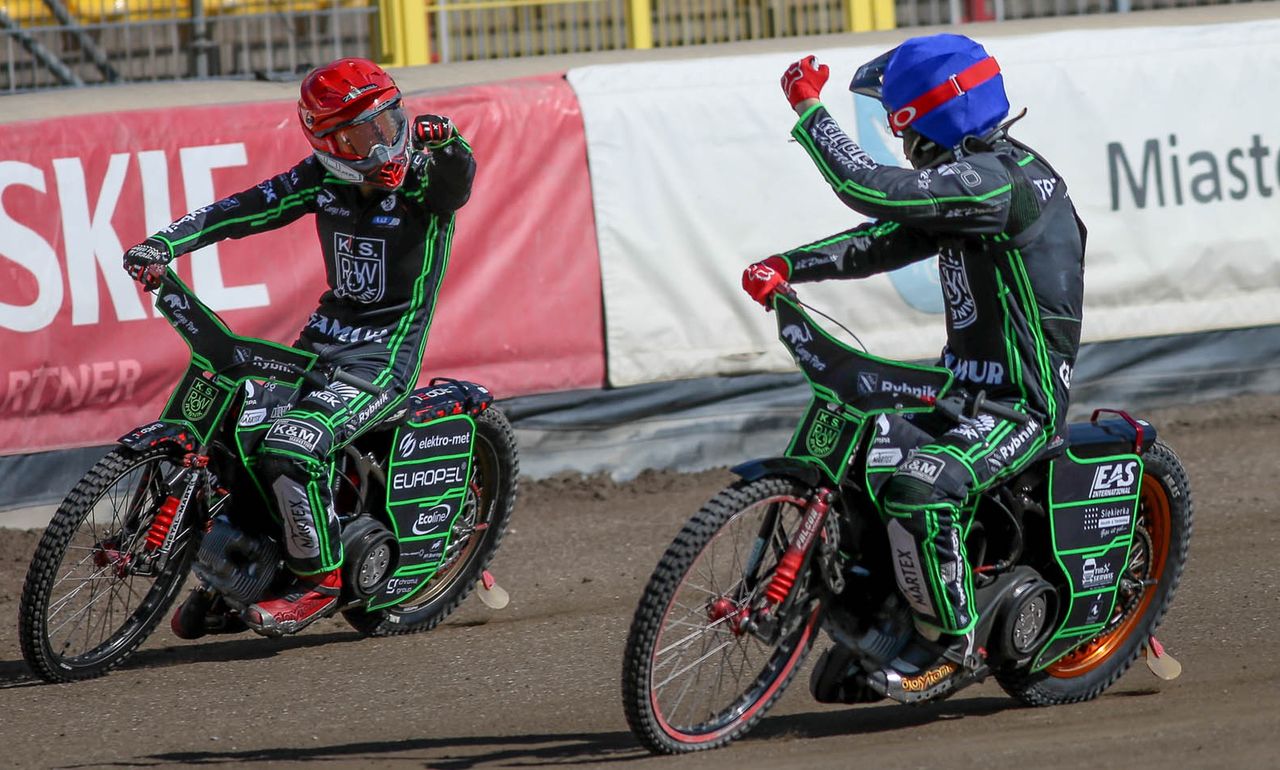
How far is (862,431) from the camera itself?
4.72m

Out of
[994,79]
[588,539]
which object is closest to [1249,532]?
[588,539]

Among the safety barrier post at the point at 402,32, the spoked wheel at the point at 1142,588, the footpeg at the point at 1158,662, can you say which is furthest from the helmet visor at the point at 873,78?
the safety barrier post at the point at 402,32

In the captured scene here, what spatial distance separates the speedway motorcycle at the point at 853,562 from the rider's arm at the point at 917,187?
0.37 m

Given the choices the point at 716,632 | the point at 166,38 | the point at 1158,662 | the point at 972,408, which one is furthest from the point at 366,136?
the point at 166,38

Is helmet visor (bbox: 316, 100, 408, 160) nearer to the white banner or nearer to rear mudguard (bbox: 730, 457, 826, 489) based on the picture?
rear mudguard (bbox: 730, 457, 826, 489)

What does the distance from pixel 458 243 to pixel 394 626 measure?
2.80 meters

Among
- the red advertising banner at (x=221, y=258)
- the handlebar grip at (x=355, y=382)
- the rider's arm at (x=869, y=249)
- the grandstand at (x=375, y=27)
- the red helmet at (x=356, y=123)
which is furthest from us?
the grandstand at (x=375, y=27)

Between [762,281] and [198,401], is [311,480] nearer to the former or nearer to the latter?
[198,401]

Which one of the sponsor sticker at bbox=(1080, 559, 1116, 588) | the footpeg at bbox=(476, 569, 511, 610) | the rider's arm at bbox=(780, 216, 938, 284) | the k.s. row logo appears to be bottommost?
the footpeg at bbox=(476, 569, 511, 610)

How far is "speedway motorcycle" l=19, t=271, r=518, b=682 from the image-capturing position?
19.4ft

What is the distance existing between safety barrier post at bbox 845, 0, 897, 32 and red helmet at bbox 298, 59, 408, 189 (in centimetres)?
693

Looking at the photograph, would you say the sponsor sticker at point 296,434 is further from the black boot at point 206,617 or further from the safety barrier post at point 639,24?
the safety barrier post at point 639,24

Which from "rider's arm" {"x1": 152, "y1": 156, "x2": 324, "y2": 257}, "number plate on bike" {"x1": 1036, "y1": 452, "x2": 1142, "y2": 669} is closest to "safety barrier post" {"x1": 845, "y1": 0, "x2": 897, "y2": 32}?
"rider's arm" {"x1": 152, "y1": 156, "x2": 324, "y2": 257}

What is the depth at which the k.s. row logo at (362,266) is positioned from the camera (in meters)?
6.26
